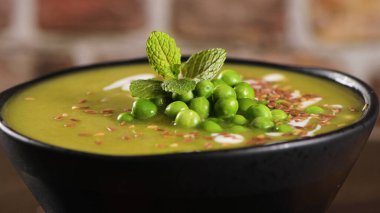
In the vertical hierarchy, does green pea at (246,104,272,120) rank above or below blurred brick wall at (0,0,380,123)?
above

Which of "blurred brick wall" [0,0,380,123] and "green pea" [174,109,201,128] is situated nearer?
"green pea" [174,109,201,128]

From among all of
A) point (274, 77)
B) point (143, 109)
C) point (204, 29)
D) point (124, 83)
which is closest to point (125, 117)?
point (143, 109)

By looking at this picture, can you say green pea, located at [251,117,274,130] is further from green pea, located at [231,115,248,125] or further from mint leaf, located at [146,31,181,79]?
mint leaf, located at [146,31,181,79]

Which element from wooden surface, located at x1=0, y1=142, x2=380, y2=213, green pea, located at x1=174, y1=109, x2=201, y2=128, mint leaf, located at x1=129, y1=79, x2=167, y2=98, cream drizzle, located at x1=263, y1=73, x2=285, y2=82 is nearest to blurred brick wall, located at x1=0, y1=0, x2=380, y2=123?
wooden surface, located at x1=0, y1=142, x2=380, y2=213

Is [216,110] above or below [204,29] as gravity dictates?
above

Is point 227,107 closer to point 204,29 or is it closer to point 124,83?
point 124,83

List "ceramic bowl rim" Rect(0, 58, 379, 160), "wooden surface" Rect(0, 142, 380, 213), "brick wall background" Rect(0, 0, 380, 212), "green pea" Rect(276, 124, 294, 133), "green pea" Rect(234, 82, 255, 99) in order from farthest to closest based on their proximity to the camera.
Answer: "brick wall background" Rect(0, 0, 380, 212), "wooden surface" Rect(0, 142, 380, 213), "green pea" Rect(234, 82, 255, 99), "green pea" Rect(276, 124, 294, 133), "ceramic bowl rim" Rect(0, 58, 379, 160)

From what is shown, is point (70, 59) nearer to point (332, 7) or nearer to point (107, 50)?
point (107, 50)
